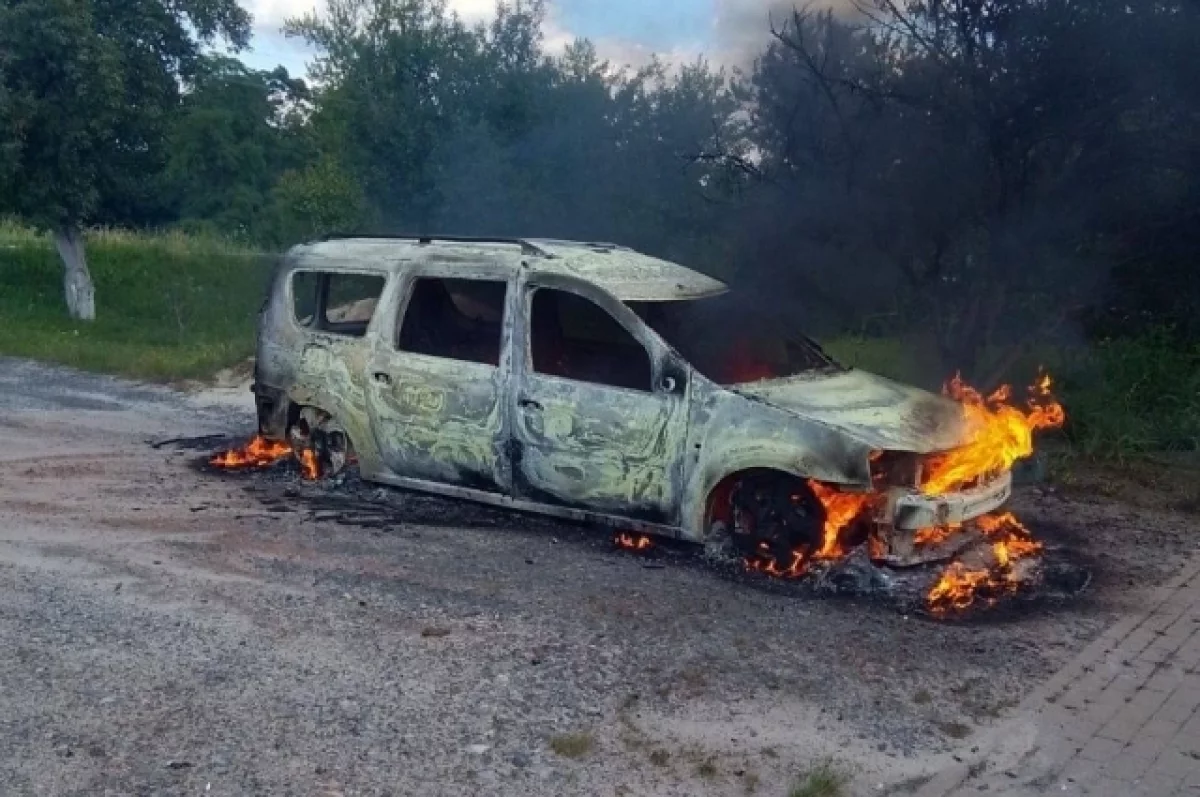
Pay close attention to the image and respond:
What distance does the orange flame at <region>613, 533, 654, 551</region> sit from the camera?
22.5 ft

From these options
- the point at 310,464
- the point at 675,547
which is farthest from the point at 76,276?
the point at 675,547

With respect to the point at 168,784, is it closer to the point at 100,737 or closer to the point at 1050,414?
the point at 100,737

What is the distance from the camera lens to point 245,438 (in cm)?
1003

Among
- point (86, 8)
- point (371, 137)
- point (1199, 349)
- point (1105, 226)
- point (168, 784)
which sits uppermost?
point (86, 8)

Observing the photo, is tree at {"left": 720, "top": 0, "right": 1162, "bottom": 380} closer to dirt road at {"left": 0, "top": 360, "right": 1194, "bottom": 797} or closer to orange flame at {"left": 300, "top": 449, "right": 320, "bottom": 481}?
dirt road at {"left": 0, "top": 360, "right": 1194, "bottom": 797}

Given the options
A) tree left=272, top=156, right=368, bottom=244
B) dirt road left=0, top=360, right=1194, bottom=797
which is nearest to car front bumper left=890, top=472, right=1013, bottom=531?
dirt road left=0, top=360, right=1194, bottom=797

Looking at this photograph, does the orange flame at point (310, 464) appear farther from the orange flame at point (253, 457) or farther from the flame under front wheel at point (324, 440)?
the orange flame at point (253, 457)

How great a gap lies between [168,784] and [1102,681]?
3.88 m

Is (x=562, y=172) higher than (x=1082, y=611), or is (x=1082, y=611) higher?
(x=562, y=172)

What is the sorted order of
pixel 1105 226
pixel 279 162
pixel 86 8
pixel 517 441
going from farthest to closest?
pixel 279 162, pixel 86 8, pixel 1105 226, pixel 517 441

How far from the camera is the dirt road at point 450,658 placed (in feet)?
13.5

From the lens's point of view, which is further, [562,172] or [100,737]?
[562,172]

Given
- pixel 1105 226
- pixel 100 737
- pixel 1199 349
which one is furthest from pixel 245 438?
pixel 1199 349

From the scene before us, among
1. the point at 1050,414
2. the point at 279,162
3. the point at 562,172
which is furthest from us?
the point at 279,162
